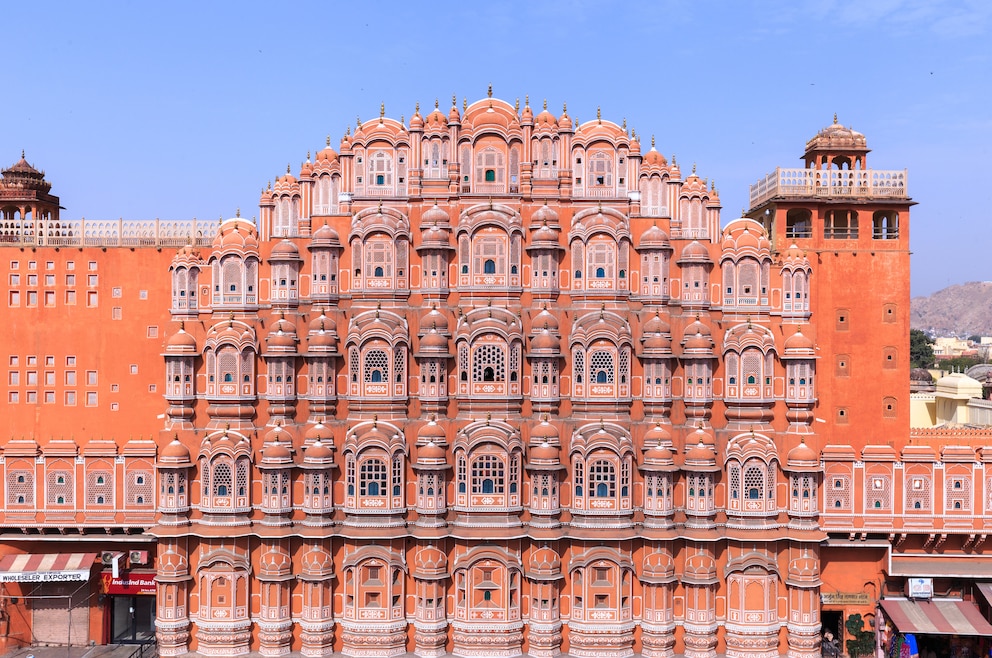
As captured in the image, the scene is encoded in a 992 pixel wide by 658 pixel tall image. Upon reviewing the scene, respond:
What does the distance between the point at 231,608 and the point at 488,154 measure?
70.1 ft

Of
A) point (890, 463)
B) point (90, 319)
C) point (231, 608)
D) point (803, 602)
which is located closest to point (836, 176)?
point (890, 463)

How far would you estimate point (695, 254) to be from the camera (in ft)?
109

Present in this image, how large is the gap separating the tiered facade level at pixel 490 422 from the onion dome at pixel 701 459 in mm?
83

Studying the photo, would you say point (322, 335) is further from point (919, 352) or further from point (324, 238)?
point (919, 352)

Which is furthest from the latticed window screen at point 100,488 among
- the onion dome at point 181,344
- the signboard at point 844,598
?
the signboard at point 844,598

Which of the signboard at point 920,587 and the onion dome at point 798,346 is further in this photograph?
the signboard at point 920,587

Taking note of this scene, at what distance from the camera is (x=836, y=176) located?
124 ft

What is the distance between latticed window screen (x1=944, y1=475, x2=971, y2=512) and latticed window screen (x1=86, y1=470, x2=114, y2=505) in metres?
35.1

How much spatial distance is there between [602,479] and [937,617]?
1479cm

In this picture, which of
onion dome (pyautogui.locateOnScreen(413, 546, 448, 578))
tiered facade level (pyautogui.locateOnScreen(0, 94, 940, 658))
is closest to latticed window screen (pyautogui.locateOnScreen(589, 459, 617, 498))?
tiered facade level (pyautogui.locateOnScreen(0, 94, 940, 658))

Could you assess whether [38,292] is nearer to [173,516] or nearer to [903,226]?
[173,516]

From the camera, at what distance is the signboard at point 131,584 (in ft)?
113

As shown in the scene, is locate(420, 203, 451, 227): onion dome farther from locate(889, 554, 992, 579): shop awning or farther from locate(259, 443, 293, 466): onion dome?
locate(889, 554, 992, 579): shop awning

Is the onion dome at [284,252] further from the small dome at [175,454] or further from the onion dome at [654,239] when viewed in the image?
the onion dome at [654,239]
